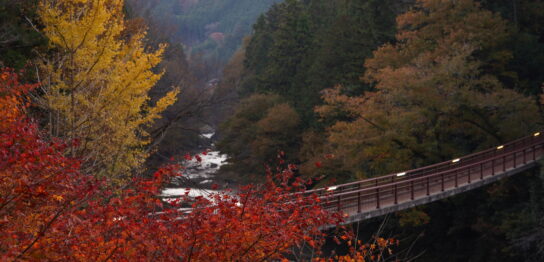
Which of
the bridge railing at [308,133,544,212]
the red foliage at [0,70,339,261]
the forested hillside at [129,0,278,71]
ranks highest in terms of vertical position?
the red foliage at [0,70,339,261]

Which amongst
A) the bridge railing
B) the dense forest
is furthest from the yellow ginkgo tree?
the bridge railing

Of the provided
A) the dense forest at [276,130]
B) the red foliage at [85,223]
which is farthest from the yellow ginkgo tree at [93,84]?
the red foliage at [85,223]

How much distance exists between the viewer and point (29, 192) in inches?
226

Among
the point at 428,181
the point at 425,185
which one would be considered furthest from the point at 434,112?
the point at 428,181

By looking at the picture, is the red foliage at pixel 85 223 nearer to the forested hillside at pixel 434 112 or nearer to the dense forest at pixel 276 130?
the dense forest at pixel 276 130

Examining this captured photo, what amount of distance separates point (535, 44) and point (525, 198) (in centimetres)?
1023

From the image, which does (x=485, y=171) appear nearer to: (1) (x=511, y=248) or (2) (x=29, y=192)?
(1) (x=511, y=248)

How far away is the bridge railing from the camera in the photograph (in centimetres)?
1593

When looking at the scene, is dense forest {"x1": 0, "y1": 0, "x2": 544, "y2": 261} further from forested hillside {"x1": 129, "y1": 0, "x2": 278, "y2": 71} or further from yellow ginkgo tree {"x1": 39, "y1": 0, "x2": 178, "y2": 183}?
forested hillside {"x1": 129, "y1": 0, "x2": 278, "y2": 71}

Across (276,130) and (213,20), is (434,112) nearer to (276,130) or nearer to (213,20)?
(276,130)

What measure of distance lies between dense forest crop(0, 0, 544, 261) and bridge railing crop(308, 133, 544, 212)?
2.97ft

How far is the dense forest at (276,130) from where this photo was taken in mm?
7754

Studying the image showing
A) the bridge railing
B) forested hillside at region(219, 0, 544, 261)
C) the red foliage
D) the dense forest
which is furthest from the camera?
forested hillside at region(219, 0, 544, 261)

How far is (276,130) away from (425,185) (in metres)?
16.1
